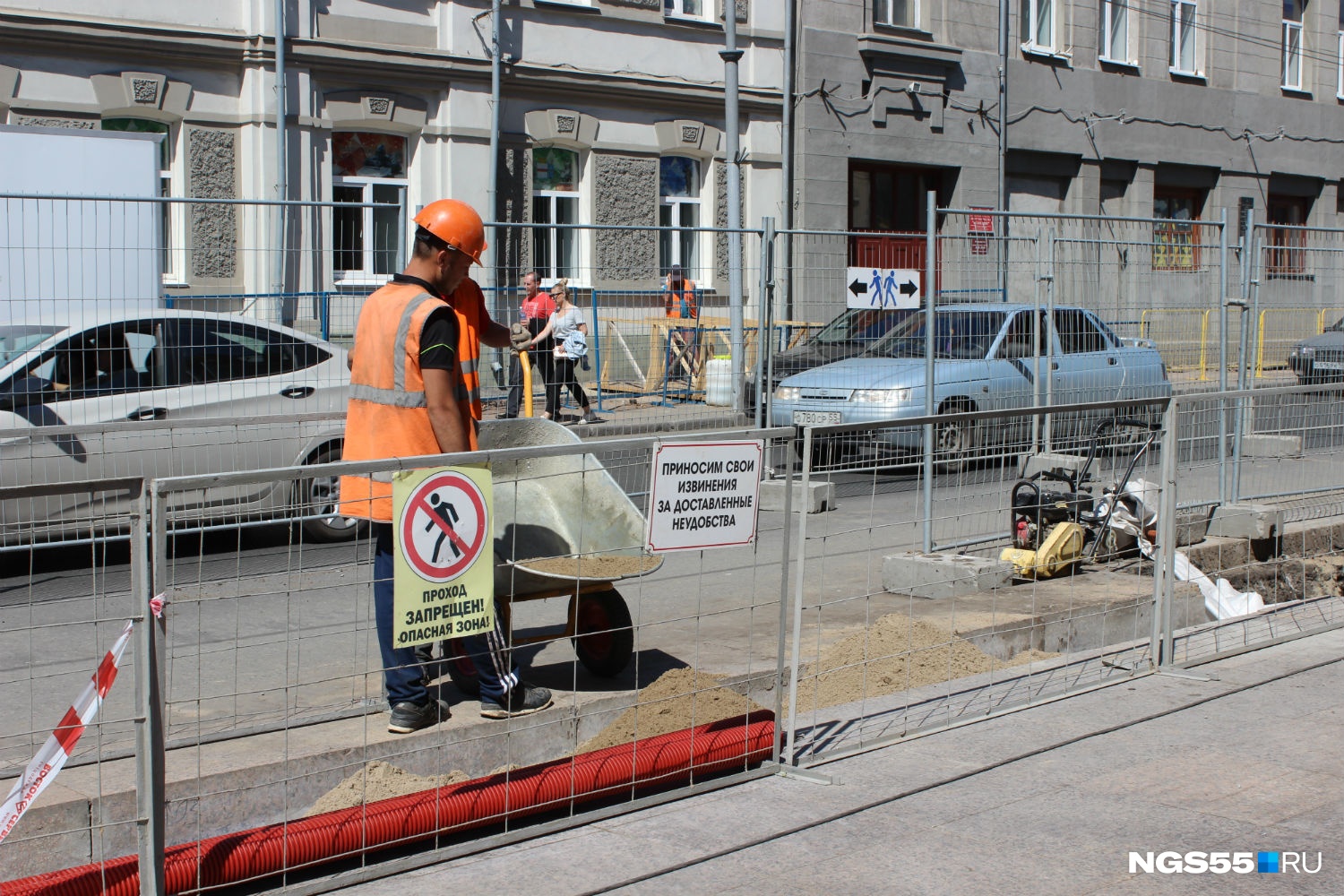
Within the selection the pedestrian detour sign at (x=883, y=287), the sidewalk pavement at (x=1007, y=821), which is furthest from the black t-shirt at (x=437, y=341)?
the pedestrian detour sign at (x=883, y=287)

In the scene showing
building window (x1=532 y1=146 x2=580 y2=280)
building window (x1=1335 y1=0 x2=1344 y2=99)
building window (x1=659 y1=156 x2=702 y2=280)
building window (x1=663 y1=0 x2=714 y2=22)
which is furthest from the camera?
building window (x1=1335 y1=0 x2=1344 y2=99)

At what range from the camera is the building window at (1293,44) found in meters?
31.6

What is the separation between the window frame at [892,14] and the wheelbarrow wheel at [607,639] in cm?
1958

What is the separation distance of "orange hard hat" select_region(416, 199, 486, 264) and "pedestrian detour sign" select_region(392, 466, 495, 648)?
134 cm

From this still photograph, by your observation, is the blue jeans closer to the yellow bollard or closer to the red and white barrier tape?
the red and white barrier tape

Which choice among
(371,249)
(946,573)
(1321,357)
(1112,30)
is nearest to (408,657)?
(946,573)

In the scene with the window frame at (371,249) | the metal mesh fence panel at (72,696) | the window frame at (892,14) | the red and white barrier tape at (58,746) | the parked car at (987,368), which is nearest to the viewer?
the red and white barrier tape at (58,746)

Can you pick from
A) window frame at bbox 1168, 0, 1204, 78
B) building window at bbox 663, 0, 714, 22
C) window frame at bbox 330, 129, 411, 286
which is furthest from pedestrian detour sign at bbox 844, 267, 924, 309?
window frame at bbox 1168, 0, 1204, 78

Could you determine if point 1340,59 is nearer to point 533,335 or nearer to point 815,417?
point 815,417

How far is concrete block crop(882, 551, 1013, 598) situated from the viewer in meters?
7.73

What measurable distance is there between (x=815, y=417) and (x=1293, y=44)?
85.2 feet

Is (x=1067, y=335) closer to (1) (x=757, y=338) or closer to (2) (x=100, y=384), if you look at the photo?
(1) (x=757, y=338)

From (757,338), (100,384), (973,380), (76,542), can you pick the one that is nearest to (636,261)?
(757,338)

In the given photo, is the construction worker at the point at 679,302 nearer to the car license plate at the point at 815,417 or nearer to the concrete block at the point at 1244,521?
the car license plate at the point at 815,417
